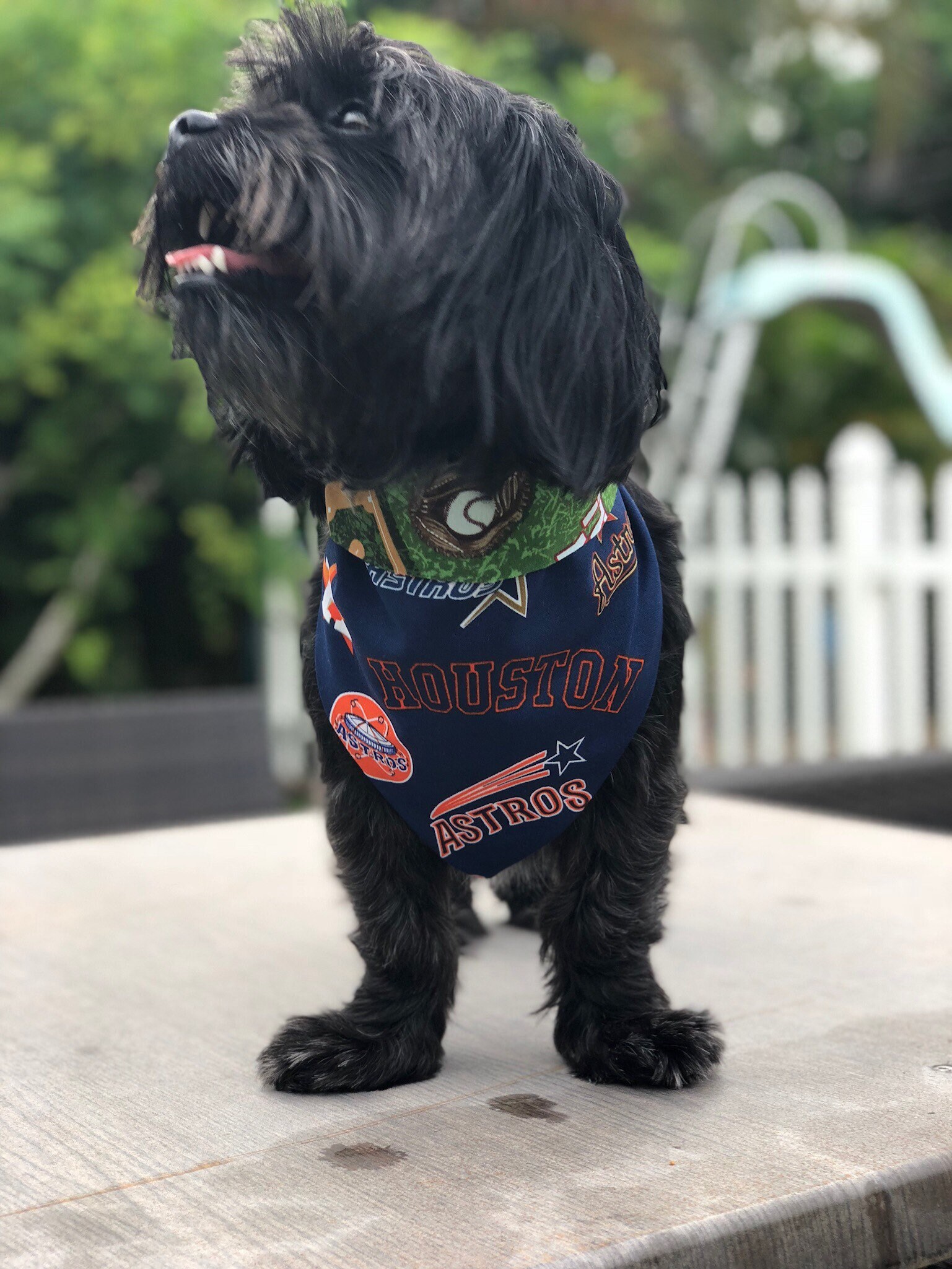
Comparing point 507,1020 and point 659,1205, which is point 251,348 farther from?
point 507,1020

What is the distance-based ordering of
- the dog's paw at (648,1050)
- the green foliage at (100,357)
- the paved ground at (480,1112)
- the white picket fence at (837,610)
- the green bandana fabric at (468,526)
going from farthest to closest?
the white picket fence at (837,610) → the green foliage at (100,357) → the dog's paw at (648,1050) → the green bandana fabric at (468,526) → the paved ground at (480,1112)

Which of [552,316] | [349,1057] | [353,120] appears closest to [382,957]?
[349,1057]

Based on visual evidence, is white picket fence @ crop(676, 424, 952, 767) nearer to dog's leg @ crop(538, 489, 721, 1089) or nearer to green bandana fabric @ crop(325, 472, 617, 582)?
dog's leg @ crop(538, 489, 721, 1089)

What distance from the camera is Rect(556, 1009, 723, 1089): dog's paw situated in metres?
1.57

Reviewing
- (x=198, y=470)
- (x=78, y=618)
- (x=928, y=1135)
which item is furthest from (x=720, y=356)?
(x=928, y=1135)

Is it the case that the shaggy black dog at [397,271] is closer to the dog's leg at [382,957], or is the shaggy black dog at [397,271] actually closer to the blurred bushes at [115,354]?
the dog's leg at [382,957]

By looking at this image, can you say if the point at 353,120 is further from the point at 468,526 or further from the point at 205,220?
the point at 468,526

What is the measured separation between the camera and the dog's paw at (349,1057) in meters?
1.59

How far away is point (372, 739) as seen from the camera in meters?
1.55

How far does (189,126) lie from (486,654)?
2.04ft

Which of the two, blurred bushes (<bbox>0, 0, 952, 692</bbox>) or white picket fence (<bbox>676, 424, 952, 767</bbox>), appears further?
white picket fence (<bbox>676, 424, 952, 767</bbox>)

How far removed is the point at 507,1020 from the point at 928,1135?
25.2 inches

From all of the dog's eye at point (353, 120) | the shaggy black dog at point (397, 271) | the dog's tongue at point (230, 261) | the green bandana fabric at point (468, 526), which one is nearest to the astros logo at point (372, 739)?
the green bandana fabric at point (468, 526)

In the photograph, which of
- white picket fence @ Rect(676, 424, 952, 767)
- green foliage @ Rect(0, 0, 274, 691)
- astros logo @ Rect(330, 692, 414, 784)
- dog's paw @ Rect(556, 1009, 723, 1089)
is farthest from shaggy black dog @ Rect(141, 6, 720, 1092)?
white picket fence @ Rect(676, 424, 952, 767)
